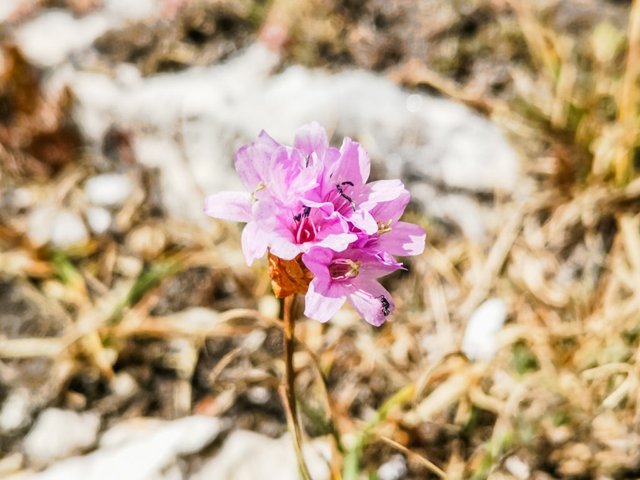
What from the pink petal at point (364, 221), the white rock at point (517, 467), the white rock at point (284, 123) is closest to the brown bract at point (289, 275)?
the pink petal at point (364, 221)

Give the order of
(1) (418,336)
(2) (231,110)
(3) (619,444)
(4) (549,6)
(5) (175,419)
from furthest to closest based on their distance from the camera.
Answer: (4) (549,6), (2) (231,110), (1) (418,336), (5) (175,419), (3) (619,444)

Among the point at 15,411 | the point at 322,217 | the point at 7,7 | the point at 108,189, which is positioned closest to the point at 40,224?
the point at 108,189

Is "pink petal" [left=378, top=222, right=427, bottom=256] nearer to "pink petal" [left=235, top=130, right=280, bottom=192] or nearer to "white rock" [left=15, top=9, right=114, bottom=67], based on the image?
"pink petal" [left=235, top=130, right=280, bottom=192]

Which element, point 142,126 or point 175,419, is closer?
point 175,419

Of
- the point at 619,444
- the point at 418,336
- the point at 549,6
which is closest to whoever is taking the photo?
the point at 619,444

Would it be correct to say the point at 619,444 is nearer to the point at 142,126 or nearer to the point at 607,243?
the point at 607,243

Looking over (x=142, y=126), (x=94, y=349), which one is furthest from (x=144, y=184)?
(x=94, y=349)

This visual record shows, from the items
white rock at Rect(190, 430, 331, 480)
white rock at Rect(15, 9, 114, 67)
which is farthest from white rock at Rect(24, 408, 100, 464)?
white rock at Rect(15, 9, 114, 67)
